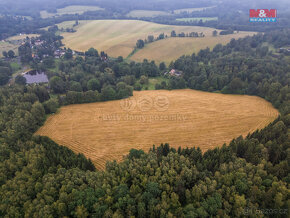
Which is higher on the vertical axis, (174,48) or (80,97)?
(174,48)

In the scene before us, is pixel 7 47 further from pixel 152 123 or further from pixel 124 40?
pixel 152 123

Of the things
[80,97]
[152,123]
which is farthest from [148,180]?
[80,97]

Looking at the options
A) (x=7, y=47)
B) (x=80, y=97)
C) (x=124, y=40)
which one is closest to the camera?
(x=80, y=97)

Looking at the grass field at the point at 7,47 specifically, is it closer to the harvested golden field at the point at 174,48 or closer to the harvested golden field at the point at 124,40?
the harvested golden field at the point at 124,40

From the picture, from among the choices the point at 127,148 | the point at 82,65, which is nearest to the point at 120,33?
the point at 82,65

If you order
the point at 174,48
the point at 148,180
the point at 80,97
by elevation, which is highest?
the point at 174,48

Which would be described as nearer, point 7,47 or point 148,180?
Answer: point 148,180

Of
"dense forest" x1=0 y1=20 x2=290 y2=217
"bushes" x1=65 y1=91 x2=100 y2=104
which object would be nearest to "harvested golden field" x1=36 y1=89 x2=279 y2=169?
"bushes" x1=65 y1=91 x2=100 y2=104

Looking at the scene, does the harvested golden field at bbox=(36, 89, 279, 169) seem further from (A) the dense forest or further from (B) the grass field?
(B) the grass field
